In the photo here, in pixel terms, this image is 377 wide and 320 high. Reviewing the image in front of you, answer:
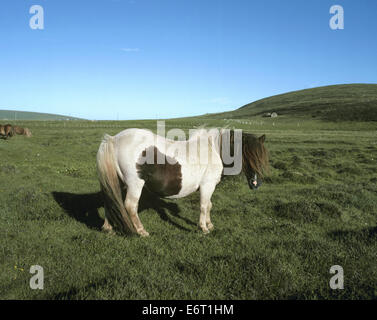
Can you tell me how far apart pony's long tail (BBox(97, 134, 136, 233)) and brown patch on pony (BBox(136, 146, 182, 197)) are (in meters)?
0.61

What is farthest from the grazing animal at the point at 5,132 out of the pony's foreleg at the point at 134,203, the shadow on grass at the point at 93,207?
the pony's foreleg at the point at 134,203

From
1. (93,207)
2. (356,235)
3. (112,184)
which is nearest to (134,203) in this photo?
(112,184)

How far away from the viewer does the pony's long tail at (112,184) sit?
20.0 feet

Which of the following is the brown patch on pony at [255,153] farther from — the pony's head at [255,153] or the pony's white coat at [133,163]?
the pony's white coat at [133,163]

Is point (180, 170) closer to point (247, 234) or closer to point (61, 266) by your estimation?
point (247, 234)

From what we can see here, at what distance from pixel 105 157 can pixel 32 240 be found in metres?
2.36

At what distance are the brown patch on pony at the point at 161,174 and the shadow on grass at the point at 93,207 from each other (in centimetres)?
136

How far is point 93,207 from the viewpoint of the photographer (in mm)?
8109

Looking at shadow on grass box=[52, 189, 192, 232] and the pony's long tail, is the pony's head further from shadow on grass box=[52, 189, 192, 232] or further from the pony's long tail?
the pony's long tail

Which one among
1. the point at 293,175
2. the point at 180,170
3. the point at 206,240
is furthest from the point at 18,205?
the point at 293,175

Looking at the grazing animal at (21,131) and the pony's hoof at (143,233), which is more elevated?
the grazing animal at (21,131)

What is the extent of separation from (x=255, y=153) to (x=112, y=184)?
3811 millimetres

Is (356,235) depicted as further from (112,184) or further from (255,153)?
(112,184)

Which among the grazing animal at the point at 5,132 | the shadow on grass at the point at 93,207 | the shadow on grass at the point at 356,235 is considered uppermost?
the grazing animal at the point at 5,132
